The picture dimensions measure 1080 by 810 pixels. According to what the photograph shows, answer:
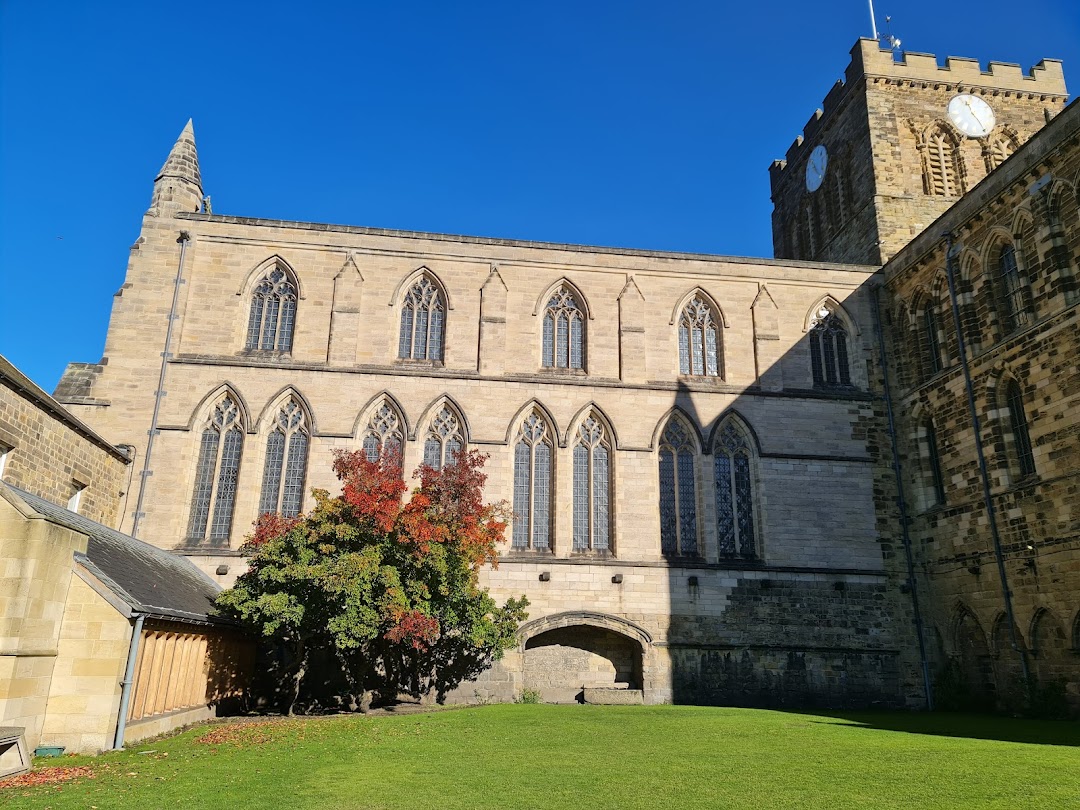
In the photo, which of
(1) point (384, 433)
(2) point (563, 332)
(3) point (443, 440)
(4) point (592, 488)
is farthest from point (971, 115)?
(1) point (384, 433)

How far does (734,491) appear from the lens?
74.2 ft

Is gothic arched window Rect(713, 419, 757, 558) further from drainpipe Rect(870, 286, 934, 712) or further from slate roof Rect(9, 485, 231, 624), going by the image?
slate roof Rect(9, 485, 231, 624)

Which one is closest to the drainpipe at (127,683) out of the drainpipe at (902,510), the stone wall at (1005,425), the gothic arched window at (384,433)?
the gothic arched window at (384,433)

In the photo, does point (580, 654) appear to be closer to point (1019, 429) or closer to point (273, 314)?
point (1019, 429)

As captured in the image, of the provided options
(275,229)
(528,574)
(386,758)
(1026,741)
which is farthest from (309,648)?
(1026,741)

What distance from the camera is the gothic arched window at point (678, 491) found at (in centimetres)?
2202

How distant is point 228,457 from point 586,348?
10.1 meters

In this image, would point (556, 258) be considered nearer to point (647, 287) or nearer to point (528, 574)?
point (647, 287)

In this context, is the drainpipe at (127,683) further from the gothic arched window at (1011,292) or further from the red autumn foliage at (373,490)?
the gothic arched window at (1011,292)

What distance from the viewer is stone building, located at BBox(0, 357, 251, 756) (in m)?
10.9

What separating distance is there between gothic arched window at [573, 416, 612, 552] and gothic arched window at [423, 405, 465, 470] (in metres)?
3.26

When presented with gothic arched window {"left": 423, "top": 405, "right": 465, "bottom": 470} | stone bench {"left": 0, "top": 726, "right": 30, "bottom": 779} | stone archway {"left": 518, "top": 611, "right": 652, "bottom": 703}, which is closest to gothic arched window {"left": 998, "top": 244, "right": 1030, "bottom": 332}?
stone archway {"left": 518, "top": 611, "right": 652, "bottom": 703}

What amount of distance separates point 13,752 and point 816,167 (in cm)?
3081

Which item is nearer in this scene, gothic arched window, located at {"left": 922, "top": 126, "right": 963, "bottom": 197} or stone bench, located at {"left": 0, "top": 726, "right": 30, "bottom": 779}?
stone bench, located at {"left": 0, "top": 726, "right": 30, "bottom": 779}
